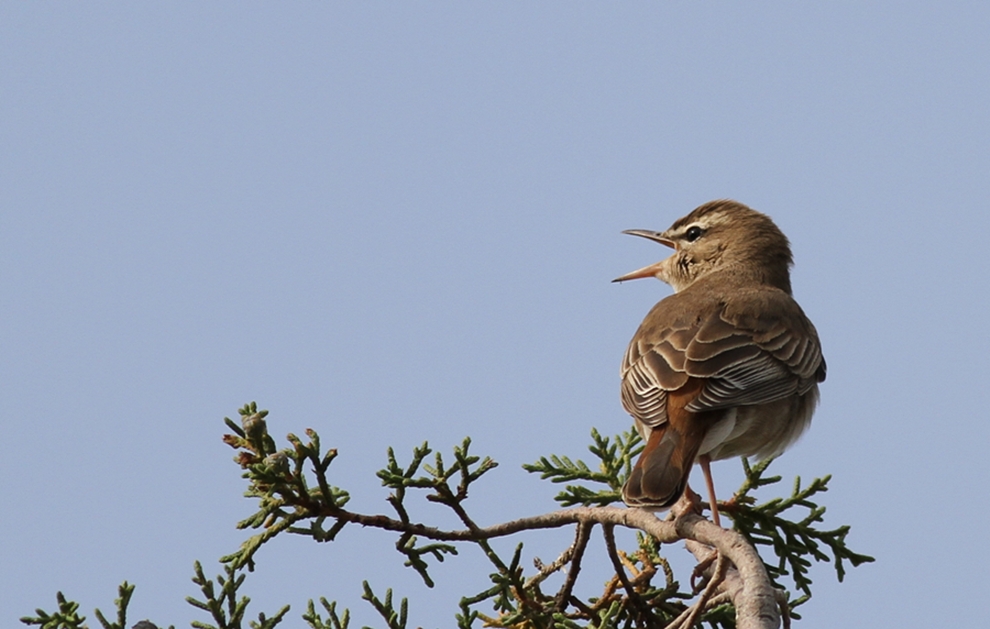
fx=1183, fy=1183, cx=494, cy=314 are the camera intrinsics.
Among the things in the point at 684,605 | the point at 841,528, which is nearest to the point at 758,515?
the point at 841,528

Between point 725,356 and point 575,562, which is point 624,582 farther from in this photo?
point 725,356

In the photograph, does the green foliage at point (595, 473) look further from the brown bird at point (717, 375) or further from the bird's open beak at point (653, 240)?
the bird's open beak at point (653, 240)

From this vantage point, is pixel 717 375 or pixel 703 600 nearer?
pixel 703 600

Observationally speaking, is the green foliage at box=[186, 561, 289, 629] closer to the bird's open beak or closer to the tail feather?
the tail feather

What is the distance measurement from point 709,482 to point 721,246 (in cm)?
321

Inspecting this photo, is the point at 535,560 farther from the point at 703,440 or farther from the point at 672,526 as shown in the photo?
the point at 703,440

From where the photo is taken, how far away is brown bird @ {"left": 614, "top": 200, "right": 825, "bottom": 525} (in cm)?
596

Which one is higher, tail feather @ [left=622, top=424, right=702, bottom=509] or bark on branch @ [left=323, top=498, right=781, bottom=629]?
tail feather @ [left=622, top=424, right=702, bottom=509]

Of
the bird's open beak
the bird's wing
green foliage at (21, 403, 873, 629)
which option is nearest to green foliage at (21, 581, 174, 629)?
green foliage at (21, 403, 873, 629)

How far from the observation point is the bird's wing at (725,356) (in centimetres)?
641

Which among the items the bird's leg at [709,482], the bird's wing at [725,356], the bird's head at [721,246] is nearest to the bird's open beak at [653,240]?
the bird's head at [721,246]

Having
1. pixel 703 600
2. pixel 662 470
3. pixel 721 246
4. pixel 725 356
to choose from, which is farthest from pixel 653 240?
pixel 703 600

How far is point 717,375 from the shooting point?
6.51 metres

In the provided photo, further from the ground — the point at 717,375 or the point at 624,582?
the point at 717,375
